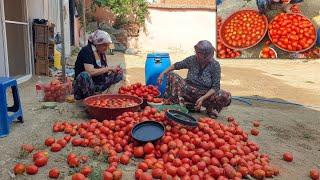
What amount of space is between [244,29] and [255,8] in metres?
0.93

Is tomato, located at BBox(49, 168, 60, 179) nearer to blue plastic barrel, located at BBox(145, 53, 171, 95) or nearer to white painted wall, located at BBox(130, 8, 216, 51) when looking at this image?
blue plastic barrel, located at BBox(145, 53, 171, 95)

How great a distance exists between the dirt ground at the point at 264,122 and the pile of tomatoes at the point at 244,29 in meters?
5.67

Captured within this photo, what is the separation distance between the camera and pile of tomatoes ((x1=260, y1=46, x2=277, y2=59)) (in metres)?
14.9

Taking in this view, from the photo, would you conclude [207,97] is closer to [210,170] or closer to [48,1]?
[210,170]

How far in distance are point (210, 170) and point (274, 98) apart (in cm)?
433

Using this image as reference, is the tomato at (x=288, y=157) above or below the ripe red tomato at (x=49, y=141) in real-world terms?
below

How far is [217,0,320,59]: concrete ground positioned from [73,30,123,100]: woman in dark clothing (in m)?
10.5

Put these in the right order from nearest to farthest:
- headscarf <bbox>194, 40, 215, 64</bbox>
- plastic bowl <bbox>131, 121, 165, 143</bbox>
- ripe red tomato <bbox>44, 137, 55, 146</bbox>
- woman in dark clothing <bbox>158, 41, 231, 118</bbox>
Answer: plastic bowl <bbox>131, 121, 165, 143</bbox>
ripe red tomato <bbox>44, 137, 55, 146</bbox>
headscarf <bbox>194, 40, 215, 64</bbox>
woman in dark clothing <bbox>158, 41, 231, 118</bbox>

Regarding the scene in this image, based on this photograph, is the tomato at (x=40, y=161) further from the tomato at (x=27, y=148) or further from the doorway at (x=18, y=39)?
the doorway at (x=18, y=39)

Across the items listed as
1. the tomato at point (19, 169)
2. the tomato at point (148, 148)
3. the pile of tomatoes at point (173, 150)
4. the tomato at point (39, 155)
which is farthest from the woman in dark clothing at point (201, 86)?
the tomato at point (19, 169)

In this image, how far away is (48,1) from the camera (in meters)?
9.90

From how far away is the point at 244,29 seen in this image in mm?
14773

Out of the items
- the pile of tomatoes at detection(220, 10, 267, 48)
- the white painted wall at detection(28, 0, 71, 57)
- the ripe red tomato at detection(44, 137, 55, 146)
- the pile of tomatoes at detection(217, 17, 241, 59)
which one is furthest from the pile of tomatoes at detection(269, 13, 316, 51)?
the ripe red tomato at detection(44, 137, 55, 146)

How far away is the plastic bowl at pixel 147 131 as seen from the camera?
11.9 ft
